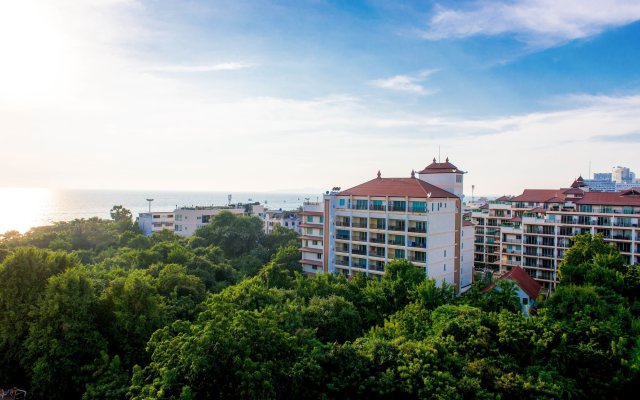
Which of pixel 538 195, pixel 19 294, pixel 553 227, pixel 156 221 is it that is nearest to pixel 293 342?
pixel 19 294

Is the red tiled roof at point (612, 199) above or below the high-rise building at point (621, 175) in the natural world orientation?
below

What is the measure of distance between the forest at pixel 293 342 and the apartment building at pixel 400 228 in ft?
36.3

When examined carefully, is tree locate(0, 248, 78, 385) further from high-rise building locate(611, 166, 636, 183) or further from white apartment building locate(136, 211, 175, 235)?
high-rise building locate(611, 166, 636, 183)

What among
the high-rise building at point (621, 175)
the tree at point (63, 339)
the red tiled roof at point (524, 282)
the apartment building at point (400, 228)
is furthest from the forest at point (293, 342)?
the high-rise building at point (621, 175)

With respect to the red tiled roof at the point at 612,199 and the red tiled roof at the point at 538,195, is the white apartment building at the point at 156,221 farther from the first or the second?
the red tiled roof at the point at 612,199

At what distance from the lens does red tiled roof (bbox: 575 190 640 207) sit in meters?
47.4

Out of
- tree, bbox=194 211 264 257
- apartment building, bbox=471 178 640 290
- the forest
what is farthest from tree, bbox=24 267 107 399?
apartment building, bbox=471 178 640 290

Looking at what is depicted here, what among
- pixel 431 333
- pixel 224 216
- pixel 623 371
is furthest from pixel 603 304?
pixel 224 216

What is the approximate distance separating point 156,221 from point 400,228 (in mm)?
52260

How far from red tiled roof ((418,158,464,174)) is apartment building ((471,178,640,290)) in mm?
15216

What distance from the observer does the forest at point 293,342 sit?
52.1 ft

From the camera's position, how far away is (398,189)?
1698 inches

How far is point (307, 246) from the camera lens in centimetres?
5059

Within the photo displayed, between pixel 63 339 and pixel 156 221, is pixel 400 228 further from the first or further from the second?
pixel 156 221
